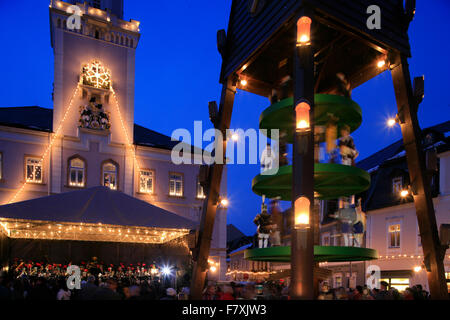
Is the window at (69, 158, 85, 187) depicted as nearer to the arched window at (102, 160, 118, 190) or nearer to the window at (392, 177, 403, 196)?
the arched window at (102, 160, 118, 190)

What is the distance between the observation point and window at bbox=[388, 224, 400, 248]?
31.4m

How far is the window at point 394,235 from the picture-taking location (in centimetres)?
3142

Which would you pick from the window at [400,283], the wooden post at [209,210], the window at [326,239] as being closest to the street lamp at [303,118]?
the wooden post at [209,210]

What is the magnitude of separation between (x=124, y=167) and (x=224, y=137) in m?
22.6

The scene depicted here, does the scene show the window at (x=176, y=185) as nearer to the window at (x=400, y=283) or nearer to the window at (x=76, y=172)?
the window at (x=76, y=172)

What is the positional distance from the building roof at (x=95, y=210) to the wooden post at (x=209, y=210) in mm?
8075

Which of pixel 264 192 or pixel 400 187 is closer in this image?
pixel 264 192

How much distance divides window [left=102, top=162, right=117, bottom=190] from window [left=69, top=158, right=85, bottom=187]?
1.59 m

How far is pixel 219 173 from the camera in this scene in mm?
12156

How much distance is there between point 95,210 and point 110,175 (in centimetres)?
1396
